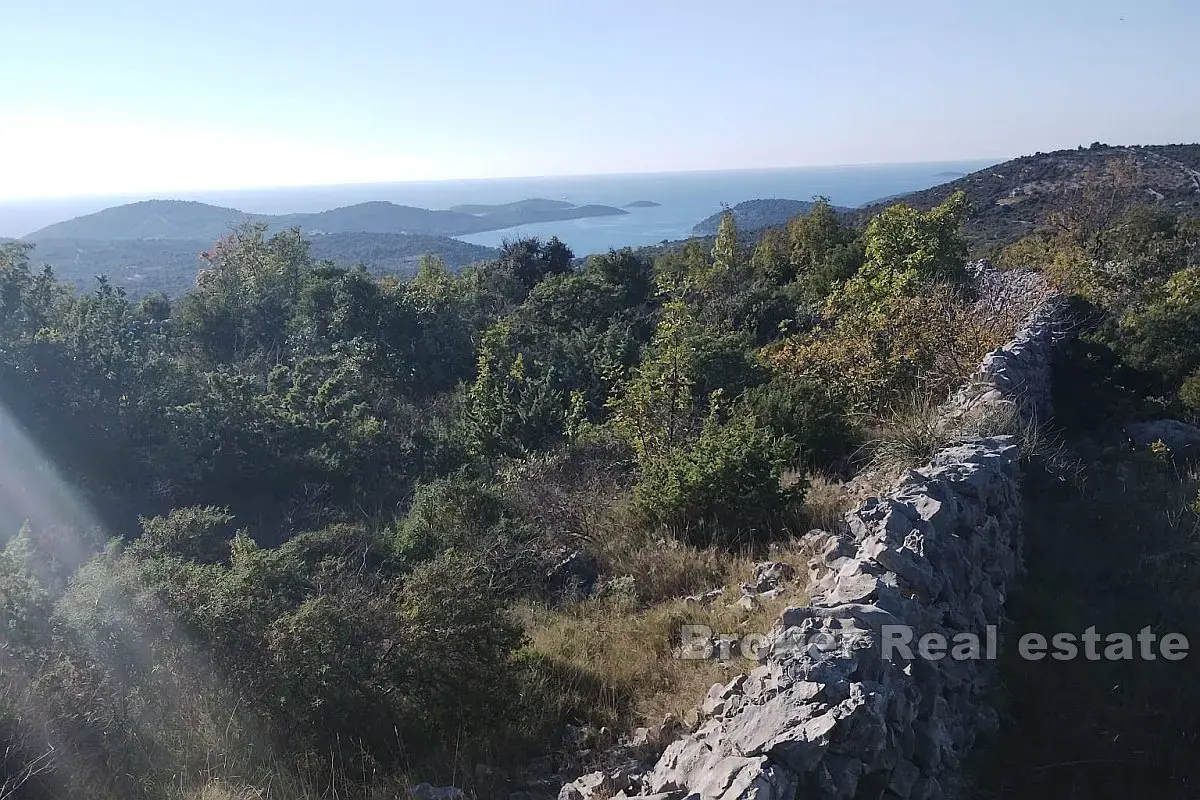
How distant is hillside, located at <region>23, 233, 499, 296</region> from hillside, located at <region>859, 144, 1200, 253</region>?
33.7 metres

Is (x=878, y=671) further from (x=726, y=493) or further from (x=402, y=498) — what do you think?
(x=402, y=498)

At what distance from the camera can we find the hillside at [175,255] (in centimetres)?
5191

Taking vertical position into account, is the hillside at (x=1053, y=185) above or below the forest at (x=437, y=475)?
above

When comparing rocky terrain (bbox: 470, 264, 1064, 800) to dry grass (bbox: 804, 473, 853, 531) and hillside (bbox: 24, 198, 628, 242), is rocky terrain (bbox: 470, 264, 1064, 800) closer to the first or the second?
dry grass (bbox: 804, 473, 853, 531)

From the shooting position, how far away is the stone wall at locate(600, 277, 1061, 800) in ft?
8.79

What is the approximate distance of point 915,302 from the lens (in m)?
10.2

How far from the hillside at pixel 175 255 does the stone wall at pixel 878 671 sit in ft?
153

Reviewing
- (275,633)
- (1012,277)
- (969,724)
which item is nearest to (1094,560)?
(969,724)

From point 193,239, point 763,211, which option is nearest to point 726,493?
Result: point 763,211

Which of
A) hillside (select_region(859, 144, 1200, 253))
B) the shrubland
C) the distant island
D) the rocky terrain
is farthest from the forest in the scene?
the distant island

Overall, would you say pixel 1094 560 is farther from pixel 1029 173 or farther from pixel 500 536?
pixel 1029 173

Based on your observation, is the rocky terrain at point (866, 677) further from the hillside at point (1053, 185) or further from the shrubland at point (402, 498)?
the hillside at point (1053, 185)

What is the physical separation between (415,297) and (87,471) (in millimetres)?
9729

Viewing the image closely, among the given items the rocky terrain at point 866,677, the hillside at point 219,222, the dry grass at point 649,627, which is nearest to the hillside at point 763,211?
the hillside at point 219,222
